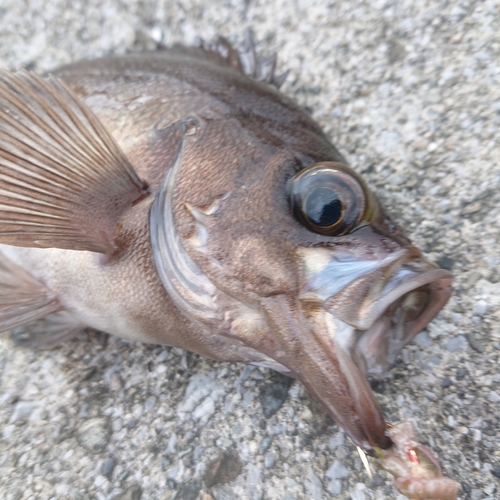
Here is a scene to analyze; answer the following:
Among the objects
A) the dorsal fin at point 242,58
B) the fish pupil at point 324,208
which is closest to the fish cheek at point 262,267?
the fish pupil at point 324,208

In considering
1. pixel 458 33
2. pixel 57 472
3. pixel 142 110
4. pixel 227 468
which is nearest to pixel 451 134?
pixel 458 33

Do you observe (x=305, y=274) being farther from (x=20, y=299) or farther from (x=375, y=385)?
(x=20, y=299)

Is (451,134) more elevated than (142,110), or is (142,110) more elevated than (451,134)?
(142,110)

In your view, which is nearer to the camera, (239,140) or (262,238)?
(262,238)

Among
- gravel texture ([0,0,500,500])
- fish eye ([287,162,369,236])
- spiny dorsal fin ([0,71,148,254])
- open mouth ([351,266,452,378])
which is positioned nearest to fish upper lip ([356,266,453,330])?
open mouth ([351,266,452,378])

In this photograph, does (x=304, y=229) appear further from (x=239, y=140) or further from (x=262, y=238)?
(x=239, y=140)

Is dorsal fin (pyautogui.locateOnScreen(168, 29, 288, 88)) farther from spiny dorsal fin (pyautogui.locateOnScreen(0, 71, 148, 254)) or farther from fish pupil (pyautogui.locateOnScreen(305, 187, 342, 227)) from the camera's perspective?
fish pupil (pyautogui.locateOnScreen(305, 187, 342, 227))

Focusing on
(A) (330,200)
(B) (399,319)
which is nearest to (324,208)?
(A) (330,200)
